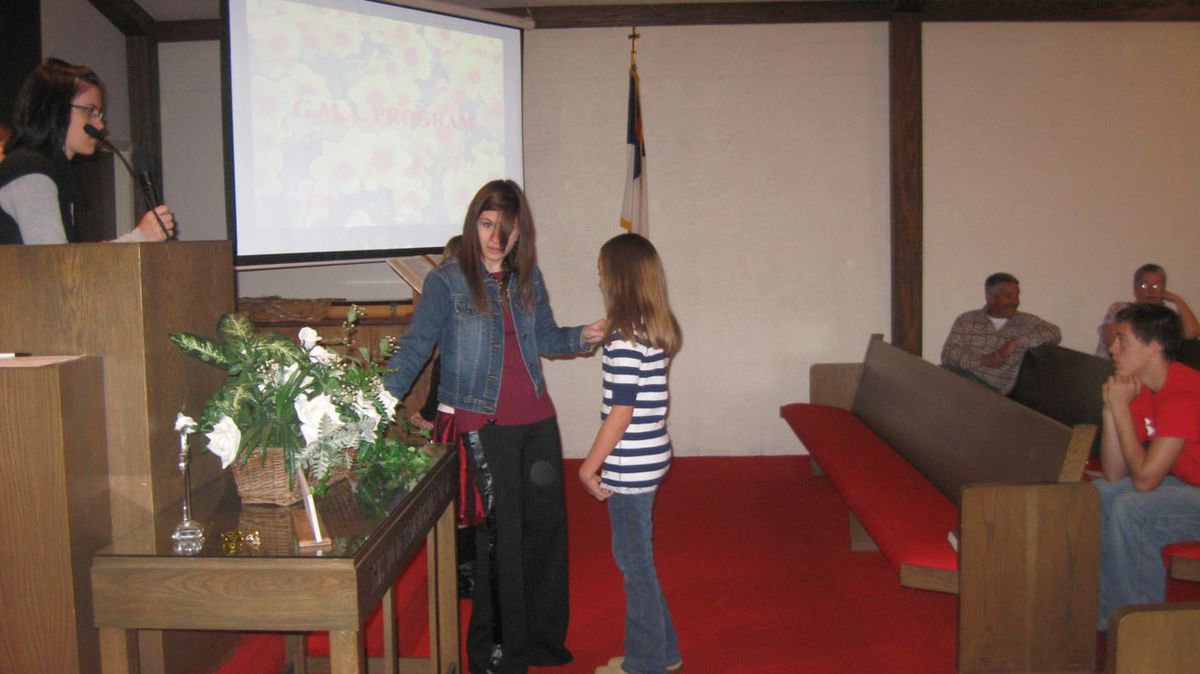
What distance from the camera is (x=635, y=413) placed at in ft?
9.55

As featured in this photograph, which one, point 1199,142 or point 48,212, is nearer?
point 48,212

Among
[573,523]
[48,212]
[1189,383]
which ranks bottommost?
[573,523]

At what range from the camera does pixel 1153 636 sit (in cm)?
173

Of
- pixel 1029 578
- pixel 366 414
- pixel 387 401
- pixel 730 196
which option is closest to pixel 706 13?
pixel 730 196

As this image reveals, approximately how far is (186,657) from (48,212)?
1217 mm

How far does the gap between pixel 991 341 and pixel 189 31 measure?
17.8 ft

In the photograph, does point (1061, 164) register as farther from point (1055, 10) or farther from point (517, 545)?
point (517, 545)

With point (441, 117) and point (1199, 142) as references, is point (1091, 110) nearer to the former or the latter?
point (1199, 142)

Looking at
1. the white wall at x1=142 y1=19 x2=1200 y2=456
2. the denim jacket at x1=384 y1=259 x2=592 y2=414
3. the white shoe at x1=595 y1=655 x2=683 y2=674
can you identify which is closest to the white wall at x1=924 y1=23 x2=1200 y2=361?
the white wall at x1=142 y1=19 x2=1200 y2=456

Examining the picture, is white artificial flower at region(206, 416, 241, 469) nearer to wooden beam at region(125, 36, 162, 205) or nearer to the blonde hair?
the blonde hair

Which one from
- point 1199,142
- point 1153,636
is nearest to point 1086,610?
point 1153,636

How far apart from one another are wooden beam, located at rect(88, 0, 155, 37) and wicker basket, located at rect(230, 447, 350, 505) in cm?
515

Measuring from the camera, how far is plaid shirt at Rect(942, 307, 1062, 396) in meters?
5.58

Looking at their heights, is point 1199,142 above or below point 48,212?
above
